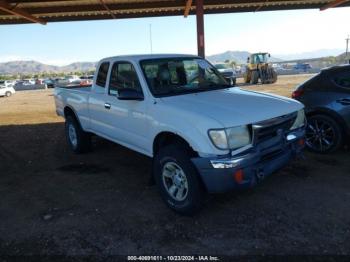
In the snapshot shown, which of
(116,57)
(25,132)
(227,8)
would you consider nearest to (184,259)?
(116,57)

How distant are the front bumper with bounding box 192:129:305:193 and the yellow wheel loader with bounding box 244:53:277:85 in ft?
89.7

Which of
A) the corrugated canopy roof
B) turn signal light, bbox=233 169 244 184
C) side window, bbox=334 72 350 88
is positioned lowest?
turn signal light, bbox=233 169 244 184

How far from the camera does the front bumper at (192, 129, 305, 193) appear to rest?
3666mm

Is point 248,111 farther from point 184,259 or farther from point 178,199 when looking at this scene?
point 184,259

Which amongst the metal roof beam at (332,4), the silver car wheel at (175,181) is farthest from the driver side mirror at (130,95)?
the metal roof beam at (332,4)

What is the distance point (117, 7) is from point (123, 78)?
8403 mm

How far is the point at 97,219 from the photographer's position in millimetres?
4293

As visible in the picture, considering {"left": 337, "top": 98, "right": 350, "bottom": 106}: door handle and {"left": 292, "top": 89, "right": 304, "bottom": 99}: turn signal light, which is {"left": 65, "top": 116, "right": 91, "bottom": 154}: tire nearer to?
{"left": 292, "top": 89, "right": 304, "bottom": 99}: turn signal light

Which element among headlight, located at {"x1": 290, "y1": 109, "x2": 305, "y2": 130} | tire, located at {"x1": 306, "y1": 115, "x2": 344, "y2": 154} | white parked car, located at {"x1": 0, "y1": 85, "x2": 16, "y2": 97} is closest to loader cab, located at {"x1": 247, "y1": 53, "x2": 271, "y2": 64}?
white parked car, located at {"x1": 0, "y1": 85, "x2": 16, "y2": 97}

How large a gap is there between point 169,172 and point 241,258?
1481 mm

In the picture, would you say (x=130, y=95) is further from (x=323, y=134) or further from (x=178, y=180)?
(x=323, y=134)

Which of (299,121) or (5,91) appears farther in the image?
(5,91)

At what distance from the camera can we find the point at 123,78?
17.7 feet

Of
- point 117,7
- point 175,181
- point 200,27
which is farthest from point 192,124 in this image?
point 117,7
